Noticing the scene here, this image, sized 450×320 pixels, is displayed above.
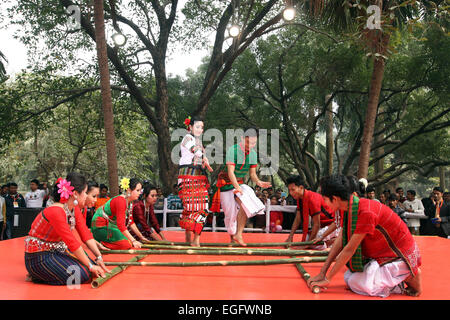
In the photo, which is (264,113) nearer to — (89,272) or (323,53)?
(323,53)

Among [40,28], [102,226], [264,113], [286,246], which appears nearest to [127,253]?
[102,226]

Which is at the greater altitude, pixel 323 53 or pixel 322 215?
pixel 323 53

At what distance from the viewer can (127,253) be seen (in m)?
4.66

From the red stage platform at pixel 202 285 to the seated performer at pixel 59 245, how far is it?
94 mm

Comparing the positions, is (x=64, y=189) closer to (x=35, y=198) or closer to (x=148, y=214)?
(x=148, y=214)

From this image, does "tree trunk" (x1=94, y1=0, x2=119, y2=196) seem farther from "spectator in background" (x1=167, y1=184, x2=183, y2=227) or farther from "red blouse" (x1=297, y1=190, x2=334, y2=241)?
"red blouse" (x1=297, y1=190, x2=334, y2=241)

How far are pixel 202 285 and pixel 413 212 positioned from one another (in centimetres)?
642

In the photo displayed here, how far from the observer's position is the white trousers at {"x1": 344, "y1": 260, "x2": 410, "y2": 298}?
A: 9.52 ft

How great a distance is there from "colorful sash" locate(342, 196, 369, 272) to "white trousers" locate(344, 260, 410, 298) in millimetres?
67

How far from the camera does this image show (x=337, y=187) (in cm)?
298

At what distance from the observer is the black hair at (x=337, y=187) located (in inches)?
117

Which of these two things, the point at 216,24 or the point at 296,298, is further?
the point at 216,24

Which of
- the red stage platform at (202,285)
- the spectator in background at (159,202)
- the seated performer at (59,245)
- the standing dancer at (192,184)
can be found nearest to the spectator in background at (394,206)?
the red stage platform at (202,285)

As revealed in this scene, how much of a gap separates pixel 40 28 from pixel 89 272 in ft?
28.2
